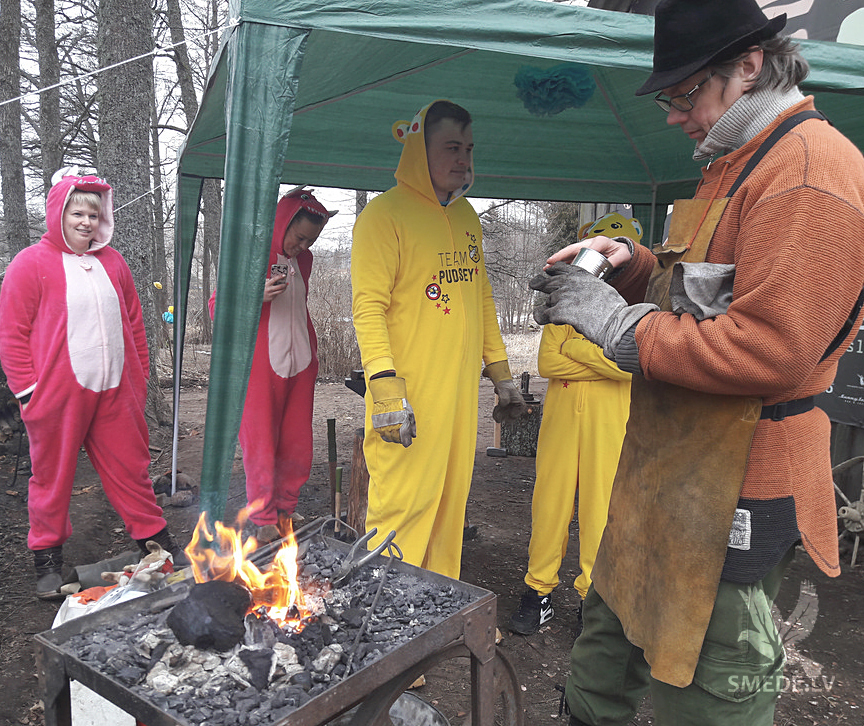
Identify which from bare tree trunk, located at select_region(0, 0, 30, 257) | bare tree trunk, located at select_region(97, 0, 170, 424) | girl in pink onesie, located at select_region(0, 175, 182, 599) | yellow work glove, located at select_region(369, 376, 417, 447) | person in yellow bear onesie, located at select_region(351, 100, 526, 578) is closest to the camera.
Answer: yellow work glove, located at select_region(369, 376, 417, 447)

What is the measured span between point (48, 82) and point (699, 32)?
38.5ft

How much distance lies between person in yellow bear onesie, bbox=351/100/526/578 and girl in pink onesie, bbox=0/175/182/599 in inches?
68.0

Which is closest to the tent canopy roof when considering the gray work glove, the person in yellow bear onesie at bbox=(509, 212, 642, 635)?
the gray work glove

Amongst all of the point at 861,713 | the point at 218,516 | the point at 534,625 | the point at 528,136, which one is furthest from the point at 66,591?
the point at 528,136

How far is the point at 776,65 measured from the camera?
1354 millimetres

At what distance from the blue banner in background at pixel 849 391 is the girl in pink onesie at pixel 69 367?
4421 mm

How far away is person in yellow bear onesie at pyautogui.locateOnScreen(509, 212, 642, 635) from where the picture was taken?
120 inches

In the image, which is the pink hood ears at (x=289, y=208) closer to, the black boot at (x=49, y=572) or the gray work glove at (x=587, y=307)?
the black boot at (x=49, y=572)

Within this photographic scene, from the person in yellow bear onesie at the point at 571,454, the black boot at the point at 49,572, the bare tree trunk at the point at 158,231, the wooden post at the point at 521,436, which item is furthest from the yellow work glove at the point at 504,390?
the bare tree trunk at the point at 158,231

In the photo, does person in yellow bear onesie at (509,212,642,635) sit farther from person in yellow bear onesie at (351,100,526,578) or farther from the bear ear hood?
the bear ear hood

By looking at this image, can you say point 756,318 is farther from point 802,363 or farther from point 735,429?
point 735,429

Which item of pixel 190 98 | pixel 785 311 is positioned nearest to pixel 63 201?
pixel 785 311

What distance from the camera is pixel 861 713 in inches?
103

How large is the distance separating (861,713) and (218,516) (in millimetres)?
2684
